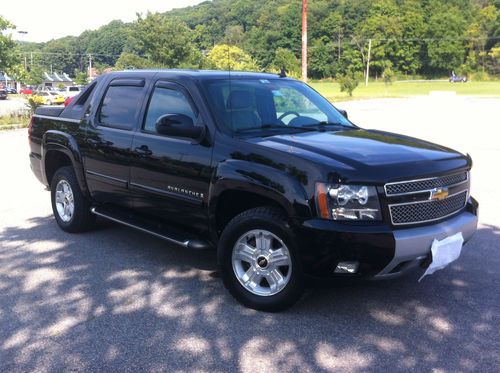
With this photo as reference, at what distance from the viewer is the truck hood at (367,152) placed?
11.9 feet

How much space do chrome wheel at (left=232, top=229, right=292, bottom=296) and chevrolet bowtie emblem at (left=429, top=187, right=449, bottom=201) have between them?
1.09 m

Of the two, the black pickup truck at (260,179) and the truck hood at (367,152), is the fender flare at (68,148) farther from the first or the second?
the truck hood at (367,152)

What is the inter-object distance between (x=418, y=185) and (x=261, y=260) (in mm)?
1234

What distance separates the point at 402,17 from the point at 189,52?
311 ft

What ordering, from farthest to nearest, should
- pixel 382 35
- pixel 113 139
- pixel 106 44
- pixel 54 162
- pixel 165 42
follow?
pixel 106 44 < pixel 382 35 < pixel 165 42 < pixel 54 162 < pixel 113 139

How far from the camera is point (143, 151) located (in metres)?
4.75

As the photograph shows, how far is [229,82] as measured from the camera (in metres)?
4.72

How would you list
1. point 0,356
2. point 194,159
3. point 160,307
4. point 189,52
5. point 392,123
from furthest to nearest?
point 189,52, point 392,123, point 194,159, point 160,307, point 0,356

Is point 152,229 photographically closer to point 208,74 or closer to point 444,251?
point 208,74

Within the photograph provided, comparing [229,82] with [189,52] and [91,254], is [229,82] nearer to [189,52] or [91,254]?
[91,254]

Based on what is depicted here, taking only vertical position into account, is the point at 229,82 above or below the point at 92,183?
above

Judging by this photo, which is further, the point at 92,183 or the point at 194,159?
the point at 92,183

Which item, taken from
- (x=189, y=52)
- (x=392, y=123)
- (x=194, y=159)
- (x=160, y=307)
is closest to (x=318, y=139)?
(x=194, y=159)

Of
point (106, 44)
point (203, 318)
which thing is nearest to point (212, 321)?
point (203, 318)
